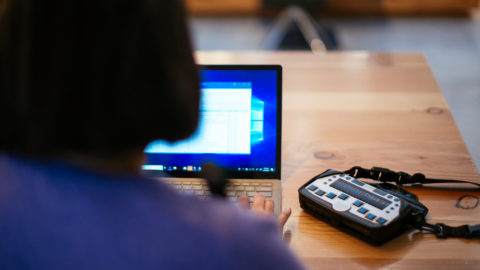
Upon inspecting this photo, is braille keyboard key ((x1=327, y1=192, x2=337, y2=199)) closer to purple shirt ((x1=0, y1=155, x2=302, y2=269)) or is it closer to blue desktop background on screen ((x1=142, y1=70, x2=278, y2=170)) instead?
blue desktop background on screen ((x1=142, y1=70, x2=278, y2=170))

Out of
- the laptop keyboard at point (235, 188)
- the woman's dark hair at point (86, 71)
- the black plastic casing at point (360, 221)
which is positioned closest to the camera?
the woman's dark hair at point (86, 71)

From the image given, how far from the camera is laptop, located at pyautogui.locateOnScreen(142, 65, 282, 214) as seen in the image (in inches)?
41.4

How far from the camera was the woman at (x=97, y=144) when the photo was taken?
472 millimetres

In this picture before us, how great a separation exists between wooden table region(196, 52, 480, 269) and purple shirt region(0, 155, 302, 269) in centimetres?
41

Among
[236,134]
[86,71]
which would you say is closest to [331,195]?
[236,134]

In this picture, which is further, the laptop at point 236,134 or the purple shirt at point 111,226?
the laptop at point 236,134

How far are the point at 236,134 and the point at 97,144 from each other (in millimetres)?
576

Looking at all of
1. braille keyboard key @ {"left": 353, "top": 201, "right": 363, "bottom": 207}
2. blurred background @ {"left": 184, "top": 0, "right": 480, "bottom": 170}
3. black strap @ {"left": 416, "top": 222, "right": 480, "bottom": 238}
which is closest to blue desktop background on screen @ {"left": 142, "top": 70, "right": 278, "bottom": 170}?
braille keyboard key @ {"left": 353, "top": 201, "right": 363, "bottom": 207}

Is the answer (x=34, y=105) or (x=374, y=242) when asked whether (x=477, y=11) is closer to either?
(x=374, y=242)

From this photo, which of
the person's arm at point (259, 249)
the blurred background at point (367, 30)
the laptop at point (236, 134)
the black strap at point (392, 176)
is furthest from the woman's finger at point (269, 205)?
the blurred background at point (367, 30)

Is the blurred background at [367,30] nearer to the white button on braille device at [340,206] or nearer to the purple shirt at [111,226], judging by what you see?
the white button on braille device at [340,206]

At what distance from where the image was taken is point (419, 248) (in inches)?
35.2

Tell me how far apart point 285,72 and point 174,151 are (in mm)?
616

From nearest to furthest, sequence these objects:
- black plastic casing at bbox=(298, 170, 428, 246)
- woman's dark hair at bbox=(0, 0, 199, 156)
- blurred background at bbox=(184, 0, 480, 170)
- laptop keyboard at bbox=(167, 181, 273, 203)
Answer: woman's dark hair at bbox=(0, 0, 199, 156) → black plastic casing at bbox=(298, 170, 428, 246) → laptop keyboard at bbox=(167, 181, 273, 203) → blurred background at bbox=(184, 0, 480, 170)
